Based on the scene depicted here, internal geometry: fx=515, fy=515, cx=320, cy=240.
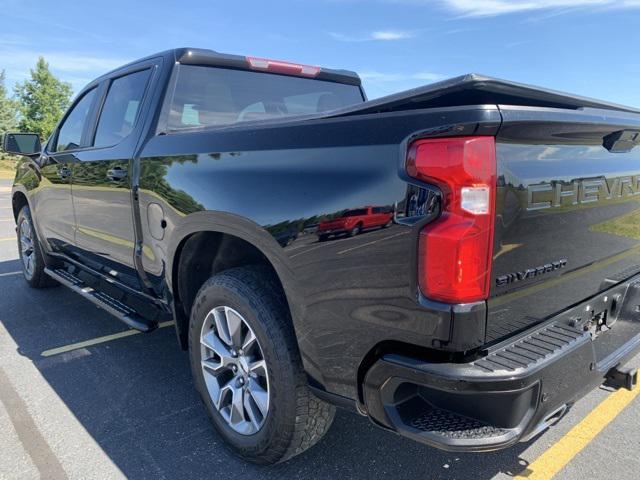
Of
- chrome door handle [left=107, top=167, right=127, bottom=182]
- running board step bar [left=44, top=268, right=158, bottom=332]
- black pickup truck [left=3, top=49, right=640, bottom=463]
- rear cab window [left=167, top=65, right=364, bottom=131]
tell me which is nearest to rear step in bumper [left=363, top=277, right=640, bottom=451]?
black pickup truck [left=3, top=49, right=640, bottom=463]

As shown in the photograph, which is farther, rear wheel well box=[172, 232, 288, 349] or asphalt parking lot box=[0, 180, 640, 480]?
rear wheel well box=[172, 232, 288, 349]

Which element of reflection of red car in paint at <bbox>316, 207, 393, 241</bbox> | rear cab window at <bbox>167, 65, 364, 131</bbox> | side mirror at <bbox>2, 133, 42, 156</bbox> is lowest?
reflection of red car in paint at <bbox>316, 207, 393, 241</bbox>

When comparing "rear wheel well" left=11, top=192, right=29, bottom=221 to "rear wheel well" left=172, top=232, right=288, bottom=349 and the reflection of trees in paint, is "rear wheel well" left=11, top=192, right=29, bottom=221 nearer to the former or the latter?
the reflection of trees in paint

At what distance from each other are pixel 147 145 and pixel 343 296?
5.84ft

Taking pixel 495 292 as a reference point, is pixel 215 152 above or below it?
above

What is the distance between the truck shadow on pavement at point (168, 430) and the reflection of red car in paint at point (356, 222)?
4.19 feet

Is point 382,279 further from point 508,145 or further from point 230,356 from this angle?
point 230,356

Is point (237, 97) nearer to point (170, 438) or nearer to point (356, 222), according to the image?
point (356, 222)

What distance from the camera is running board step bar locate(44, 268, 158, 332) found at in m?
3.26

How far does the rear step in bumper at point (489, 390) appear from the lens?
163 cm

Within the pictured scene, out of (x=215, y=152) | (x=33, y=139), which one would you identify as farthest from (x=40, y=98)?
(x=215, y=152)

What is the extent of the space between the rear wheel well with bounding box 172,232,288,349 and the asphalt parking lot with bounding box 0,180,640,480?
542mm

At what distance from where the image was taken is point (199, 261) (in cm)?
286

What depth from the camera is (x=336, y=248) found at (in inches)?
74.0
